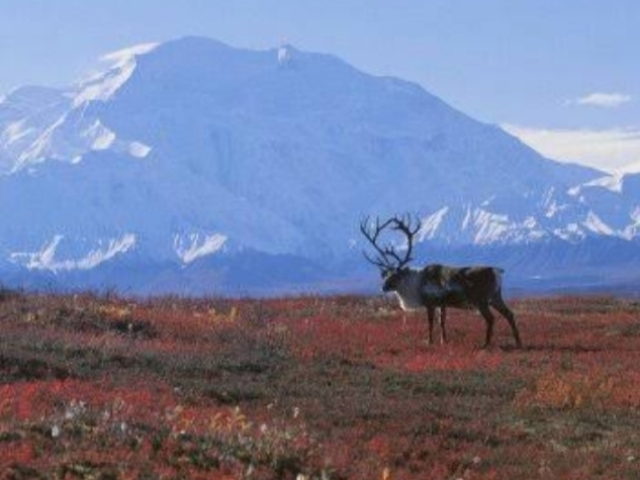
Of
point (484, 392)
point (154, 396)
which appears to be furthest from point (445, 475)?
point (484, 392)

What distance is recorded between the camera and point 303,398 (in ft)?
65.7

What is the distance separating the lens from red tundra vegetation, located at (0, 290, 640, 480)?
14117 millimetres

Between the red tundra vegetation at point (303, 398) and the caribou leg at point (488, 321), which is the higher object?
the caribou leg at point (488, 321)

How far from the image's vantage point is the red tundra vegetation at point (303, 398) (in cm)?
1412

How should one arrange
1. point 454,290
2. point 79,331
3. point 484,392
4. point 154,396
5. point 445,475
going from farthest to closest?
point 454,290
point 79,331
point 484,392
point 154,396
point 445,475

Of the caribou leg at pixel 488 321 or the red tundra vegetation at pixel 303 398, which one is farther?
the caribou leg at pixel 488 321

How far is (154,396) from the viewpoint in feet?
60.7

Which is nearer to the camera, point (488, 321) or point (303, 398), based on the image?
point (303, 398)

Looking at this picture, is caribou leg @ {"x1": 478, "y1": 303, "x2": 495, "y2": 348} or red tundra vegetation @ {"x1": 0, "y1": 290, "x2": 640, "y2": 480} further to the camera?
caribou leg @ {"x1": 478, "y1": 303, "x2": 495, "y2": 348}

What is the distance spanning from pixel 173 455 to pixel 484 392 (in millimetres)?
9107

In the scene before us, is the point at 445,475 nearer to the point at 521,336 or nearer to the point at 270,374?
the point at 270,374

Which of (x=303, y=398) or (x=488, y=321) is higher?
(x=488, y=321)

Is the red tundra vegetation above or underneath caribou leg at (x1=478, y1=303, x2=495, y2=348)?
underneath

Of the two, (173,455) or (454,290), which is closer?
(173,455)
